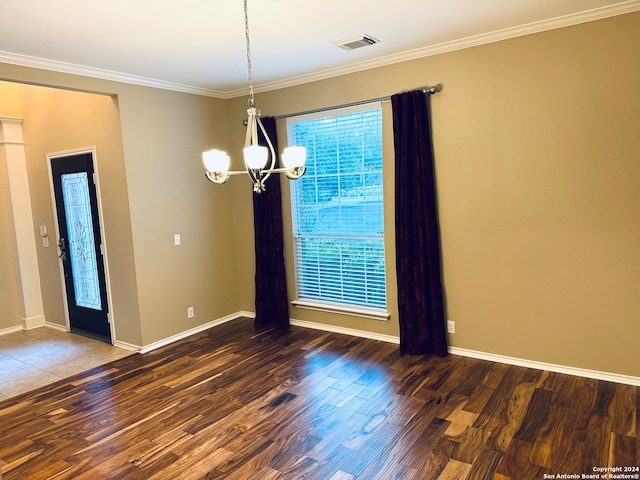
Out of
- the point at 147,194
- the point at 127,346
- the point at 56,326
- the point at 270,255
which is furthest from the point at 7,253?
the point at 270,255

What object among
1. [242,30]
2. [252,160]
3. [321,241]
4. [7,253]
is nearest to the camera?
[252,160]

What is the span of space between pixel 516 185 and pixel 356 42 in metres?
1.71

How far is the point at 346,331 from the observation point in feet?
15.6

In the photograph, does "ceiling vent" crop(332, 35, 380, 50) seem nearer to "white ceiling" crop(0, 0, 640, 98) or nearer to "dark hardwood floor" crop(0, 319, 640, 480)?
"white ceiling" crop(0, 0, 640, 98)

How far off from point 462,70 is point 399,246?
1585 millimetres

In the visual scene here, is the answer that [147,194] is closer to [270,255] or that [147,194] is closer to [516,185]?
[270,255]

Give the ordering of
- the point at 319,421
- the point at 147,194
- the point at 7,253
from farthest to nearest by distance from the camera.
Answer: the point at 7,253, the point at 147,194, the point at 319,421

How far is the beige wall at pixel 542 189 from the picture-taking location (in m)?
3.21

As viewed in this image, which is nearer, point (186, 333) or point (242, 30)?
point (242, 30)

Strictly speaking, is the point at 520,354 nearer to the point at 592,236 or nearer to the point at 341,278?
the point at 592,236

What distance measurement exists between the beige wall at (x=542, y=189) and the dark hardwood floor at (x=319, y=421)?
38 cm

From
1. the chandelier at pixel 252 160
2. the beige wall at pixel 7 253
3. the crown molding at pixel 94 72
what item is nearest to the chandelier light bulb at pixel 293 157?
the chandelier at pixel 252 160

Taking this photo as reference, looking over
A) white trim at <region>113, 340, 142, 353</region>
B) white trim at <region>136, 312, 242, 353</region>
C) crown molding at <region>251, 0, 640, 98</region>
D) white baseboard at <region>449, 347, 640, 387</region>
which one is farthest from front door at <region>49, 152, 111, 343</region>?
white baseboard at <region>449, 347, 640, 387</region>

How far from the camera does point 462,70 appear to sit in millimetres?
3730
